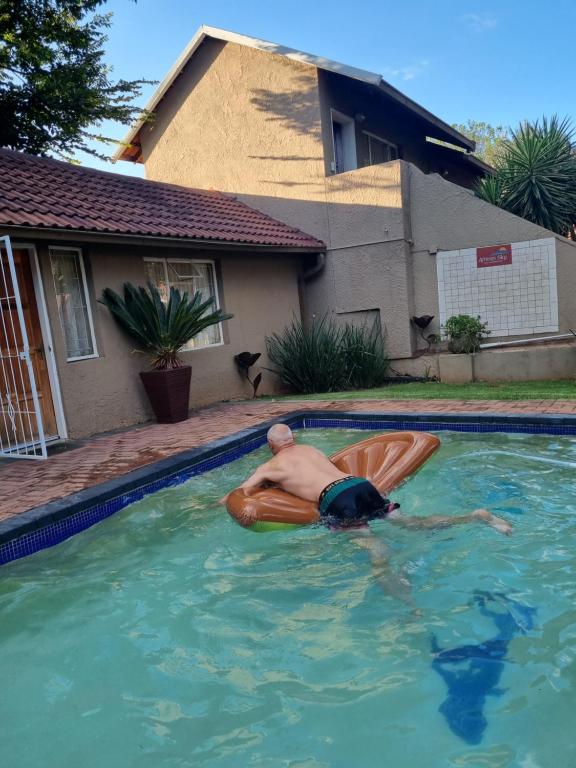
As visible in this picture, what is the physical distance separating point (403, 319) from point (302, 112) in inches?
194

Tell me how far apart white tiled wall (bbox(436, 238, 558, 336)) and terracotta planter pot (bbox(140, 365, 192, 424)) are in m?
→ 5.74

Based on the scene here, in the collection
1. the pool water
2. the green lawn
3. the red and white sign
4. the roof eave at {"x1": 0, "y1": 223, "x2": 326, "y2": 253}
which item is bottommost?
the pool water

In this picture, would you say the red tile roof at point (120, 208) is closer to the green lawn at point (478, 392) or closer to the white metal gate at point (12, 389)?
the white metal gate at point (12, 389)

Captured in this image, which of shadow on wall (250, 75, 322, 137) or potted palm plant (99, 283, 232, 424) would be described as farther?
shadow on wall (250, 75, 322, 137)

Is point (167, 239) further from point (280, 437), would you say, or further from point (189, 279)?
point (280, 437)

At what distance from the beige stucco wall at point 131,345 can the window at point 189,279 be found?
0.14 m

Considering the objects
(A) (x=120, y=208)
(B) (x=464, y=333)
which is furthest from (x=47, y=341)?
(B) (x=464, y=333)

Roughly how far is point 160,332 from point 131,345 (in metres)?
0.70

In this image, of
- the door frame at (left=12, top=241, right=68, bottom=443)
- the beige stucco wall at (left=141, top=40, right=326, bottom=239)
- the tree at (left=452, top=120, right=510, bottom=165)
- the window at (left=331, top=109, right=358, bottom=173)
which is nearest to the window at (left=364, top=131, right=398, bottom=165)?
the window at (left=331, top=109, right=358, bottom=173)

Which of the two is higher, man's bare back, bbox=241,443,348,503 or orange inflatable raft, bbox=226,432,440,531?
man's bare back, bbox=241,443,348,503

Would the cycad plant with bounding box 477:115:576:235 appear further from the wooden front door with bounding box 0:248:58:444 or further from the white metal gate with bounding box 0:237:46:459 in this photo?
the white metal gate with bounding box 0:237:46:459

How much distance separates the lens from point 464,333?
1070 cm

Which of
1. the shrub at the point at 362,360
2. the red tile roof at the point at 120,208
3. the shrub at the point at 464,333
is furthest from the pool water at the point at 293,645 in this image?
the shrub at the point at 362,360

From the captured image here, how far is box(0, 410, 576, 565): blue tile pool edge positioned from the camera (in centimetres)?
459
